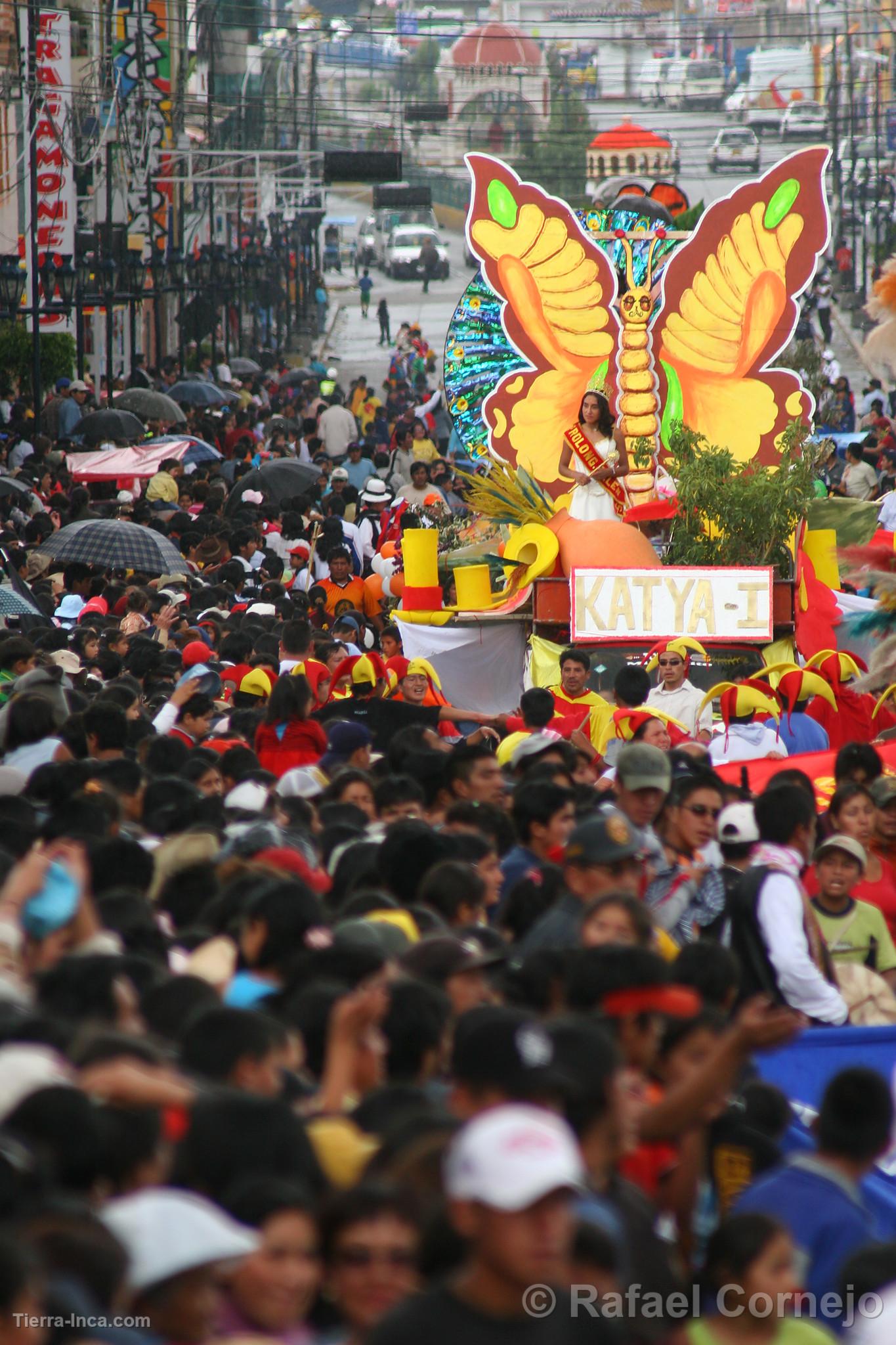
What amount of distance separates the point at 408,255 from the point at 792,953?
6306 cm

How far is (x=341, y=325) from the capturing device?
6181cm

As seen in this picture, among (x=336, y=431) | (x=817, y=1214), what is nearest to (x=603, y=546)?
(x=817, y=1214)

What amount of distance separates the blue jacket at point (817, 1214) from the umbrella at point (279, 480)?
15624mm

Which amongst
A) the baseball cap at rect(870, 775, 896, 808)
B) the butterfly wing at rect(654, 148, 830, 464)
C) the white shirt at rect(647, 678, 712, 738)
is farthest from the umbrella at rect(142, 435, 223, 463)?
the baseball cap at rect(870, 775, 896, 808)

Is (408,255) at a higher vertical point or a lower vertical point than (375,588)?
higher

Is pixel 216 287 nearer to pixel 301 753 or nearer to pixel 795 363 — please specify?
pixel 795 363

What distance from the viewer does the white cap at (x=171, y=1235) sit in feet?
10.3

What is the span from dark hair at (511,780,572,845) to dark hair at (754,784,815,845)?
1.89 ft

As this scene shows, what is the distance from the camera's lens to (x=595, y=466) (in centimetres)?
1368

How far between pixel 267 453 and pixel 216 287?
56.2 feet

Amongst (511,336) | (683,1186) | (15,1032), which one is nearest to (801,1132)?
(683,1186)

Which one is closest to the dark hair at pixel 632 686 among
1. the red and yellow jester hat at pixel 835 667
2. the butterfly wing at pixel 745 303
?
the red and yellow jester hat at pixel 835 667

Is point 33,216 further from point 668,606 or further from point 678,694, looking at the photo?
point 678,694

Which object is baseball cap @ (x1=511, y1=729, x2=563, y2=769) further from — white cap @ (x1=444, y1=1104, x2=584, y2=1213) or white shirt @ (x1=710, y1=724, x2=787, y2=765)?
white cap @ (x1=444, y1=1104, x2=584, y2=1213)
